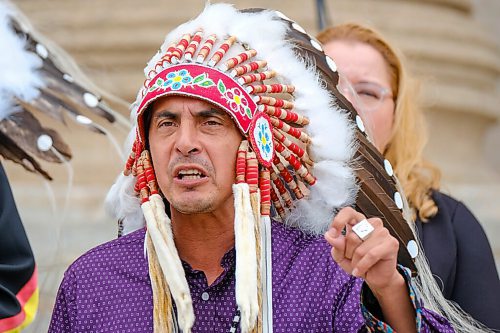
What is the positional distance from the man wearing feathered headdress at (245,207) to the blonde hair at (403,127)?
0.65 metres

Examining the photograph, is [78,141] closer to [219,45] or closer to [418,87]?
[418,87]

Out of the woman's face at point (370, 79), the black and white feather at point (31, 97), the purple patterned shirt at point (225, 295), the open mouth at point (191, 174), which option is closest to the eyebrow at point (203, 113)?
the open mouth at point (191, 174)

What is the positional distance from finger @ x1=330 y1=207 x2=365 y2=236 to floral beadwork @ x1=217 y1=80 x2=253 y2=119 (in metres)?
0.48

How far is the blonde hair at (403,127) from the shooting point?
4.28 metres

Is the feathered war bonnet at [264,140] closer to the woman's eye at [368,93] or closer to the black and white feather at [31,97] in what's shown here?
the black and white feather at [31,97]

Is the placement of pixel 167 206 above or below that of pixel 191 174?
below

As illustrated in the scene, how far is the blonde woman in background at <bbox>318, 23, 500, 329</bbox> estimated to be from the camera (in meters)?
4.02

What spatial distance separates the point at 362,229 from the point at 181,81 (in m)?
0.66

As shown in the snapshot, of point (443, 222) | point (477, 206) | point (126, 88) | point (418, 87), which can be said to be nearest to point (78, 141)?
point (126, 88)

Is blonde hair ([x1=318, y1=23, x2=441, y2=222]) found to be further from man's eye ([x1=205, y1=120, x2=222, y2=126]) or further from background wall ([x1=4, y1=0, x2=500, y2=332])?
background wall ([x1=4, y1=0, x2=500, y2=332])

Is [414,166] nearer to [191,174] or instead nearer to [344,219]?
[191,174]

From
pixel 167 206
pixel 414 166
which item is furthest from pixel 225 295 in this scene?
pixel 414 166

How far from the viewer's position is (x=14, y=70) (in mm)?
4176

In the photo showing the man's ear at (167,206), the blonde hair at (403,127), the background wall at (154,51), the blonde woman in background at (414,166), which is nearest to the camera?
the man's ear at (167,206)
